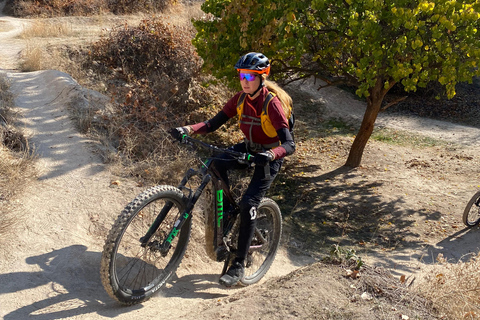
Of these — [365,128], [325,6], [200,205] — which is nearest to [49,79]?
[200,205]

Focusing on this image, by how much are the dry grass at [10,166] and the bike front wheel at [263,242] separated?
8.13 feet

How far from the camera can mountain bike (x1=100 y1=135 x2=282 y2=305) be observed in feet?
11.5

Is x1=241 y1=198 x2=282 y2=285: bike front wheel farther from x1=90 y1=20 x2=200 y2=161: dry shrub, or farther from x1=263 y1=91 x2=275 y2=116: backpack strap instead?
x1=90 y1=20 x2=200 y2=161: dry shrub

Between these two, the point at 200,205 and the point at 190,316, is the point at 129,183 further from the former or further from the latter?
the point at 190,316

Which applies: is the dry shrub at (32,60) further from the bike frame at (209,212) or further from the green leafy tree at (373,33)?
the bike frame at (209,212)

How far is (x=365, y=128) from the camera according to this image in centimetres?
955

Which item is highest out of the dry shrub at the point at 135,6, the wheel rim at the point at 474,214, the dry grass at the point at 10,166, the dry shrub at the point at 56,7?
the dry shrub at the point at 135,6

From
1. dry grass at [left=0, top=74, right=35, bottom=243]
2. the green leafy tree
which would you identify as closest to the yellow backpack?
dry grass at [left=0, top=74, right=35, bottom=243]

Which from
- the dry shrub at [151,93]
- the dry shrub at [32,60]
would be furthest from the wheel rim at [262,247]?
the dry shrub at [32,60]

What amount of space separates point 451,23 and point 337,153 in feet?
17.6

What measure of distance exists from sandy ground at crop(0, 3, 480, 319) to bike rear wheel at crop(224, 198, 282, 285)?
23cm

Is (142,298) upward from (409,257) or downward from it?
upward

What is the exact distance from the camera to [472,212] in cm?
777

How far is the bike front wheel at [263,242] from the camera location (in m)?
4.74
